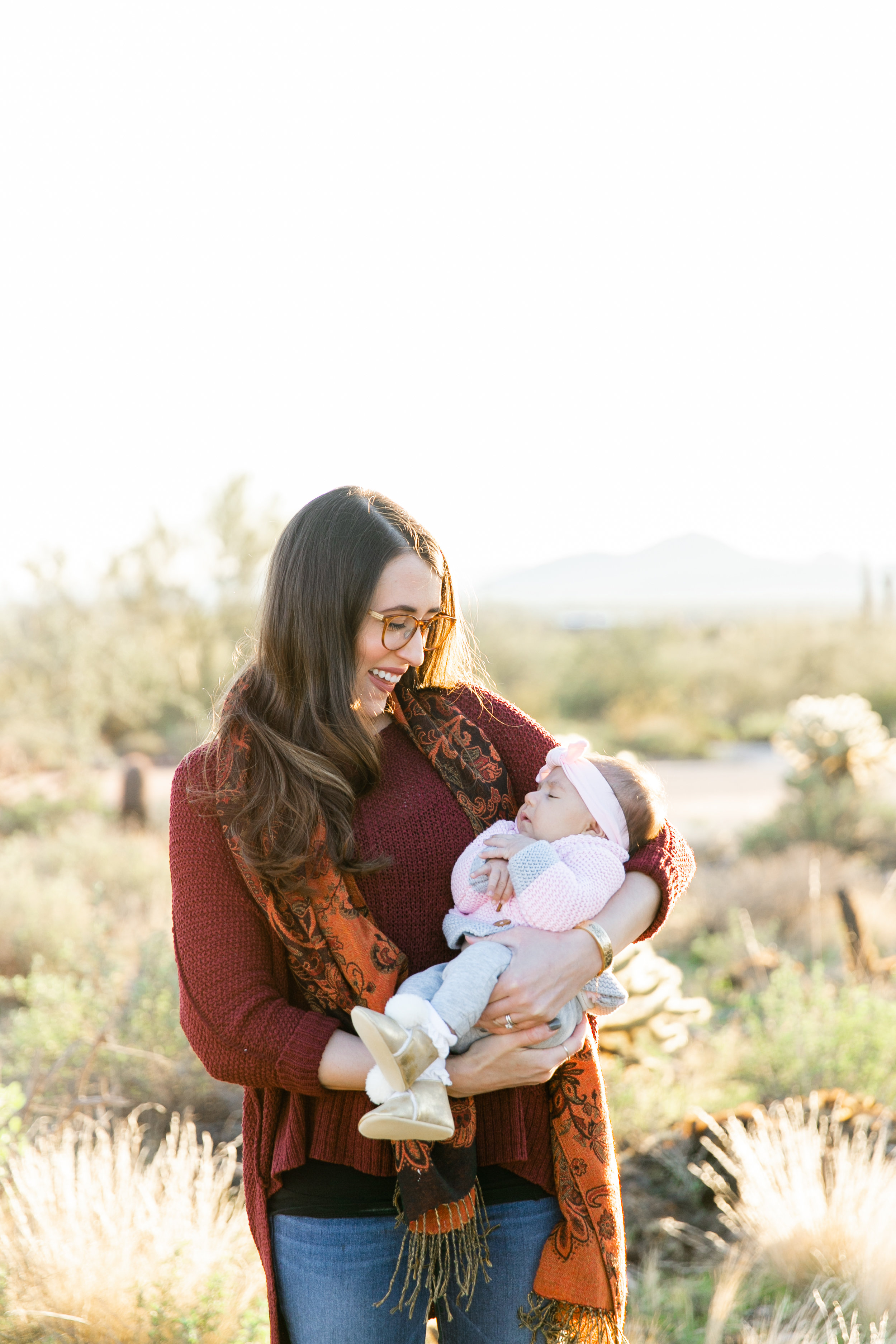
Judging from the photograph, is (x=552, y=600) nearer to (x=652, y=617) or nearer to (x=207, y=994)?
(x=652, y=617)

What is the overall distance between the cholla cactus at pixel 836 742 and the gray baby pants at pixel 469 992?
287 inches

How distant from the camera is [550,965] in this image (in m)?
1.83

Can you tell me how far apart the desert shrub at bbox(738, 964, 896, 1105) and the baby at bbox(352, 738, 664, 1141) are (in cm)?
264

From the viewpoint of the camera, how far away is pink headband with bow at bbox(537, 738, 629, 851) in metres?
2.10

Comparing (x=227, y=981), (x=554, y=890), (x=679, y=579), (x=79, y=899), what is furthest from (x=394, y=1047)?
(x=679, y=579)

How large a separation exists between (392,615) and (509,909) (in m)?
0.59

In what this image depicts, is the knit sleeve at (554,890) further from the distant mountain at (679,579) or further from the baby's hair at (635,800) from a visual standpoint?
the distant mountain at (679,579)

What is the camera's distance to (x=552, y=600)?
6078 inches

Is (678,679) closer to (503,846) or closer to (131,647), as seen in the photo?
(131,647)

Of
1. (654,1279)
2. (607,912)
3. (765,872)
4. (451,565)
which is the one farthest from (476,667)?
(765,872)

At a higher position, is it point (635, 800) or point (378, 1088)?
point (635, 800)

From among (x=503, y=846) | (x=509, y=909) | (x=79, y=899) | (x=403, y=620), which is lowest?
(x=79, y=899)

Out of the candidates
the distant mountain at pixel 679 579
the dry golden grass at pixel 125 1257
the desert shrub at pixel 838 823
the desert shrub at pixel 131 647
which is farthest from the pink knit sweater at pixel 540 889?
the distant mountain at pixel 679 579

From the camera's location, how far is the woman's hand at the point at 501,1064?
176cm
